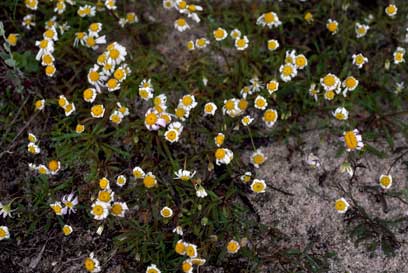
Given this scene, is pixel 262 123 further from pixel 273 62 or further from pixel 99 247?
pixel 99 247

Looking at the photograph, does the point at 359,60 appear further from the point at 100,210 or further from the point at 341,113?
the point at 100,210

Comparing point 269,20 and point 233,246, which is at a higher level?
point 269,20

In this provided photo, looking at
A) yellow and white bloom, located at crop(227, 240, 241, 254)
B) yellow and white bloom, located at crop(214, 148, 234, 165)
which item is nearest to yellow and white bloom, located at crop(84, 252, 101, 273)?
yellow and white bloom, located at crop(227, 240, 241, 254)

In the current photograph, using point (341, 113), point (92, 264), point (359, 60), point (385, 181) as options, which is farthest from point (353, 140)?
point (92, 264)

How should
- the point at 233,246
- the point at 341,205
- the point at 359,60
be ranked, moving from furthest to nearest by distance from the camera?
the point at 359,60, the point at 341,205, the point at 233,246

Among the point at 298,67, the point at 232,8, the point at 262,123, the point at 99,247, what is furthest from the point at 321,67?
the point at 99,247

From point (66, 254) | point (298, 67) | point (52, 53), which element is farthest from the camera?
point (52, 53)

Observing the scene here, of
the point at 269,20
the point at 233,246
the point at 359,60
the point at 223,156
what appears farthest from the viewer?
the point at 269,20

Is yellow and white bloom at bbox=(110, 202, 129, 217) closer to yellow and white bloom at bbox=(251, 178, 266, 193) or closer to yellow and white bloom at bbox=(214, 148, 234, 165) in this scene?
yellow and white bloom at bbox=(214, 148, 234, 165)
